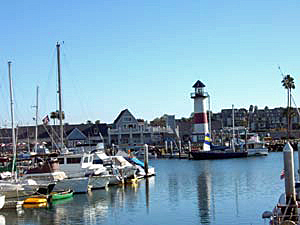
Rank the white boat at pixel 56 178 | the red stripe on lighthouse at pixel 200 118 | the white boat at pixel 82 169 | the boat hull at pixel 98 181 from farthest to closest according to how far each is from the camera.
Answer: the red stripe on lighthouse at pixel 200 118 → the white boat at pixel 82 169 → the boat hull at pixel 98 181 → the white boat at pixel 56 178

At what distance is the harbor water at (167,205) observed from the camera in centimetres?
3160

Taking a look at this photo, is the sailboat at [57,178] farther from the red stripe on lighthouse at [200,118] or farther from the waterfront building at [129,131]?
the waterfront building at [129,131]

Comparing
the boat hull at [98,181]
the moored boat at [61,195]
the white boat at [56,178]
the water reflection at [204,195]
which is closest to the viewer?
the water reflection at [204,195]

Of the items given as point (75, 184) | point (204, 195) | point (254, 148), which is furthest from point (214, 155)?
point (75, 184)

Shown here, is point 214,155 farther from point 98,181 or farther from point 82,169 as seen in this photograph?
point 98,181

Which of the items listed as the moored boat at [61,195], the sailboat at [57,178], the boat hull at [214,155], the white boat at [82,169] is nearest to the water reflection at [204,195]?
the white boat at [82,169]

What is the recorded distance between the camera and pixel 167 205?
36844 mm

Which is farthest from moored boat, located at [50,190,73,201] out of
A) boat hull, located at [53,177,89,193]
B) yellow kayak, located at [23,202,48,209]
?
yellow kayak, located at [23,202,48,209]

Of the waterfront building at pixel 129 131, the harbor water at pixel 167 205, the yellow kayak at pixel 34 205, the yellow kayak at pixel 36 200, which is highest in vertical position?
the waterfront building at pixel 129 131

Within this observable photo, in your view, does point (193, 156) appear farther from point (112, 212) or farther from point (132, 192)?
point (112, 212)

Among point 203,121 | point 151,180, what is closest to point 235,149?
point 203,121

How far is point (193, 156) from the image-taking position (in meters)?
91.2

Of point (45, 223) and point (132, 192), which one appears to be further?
point (132, 192)

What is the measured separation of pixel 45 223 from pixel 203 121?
67.1m
